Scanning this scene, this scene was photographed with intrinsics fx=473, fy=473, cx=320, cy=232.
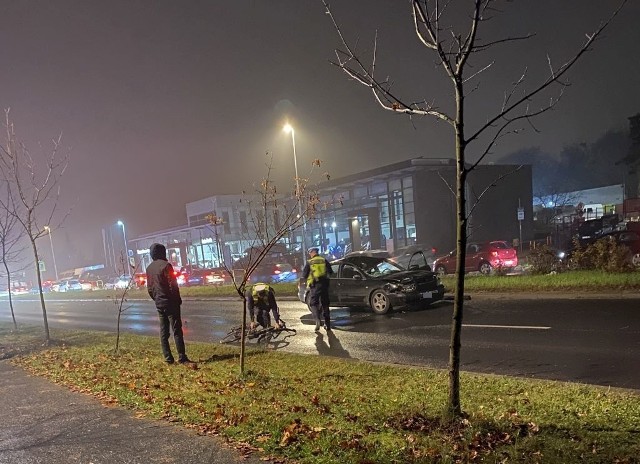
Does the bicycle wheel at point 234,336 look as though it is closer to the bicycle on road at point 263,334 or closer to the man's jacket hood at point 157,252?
the bicycle on road at point 263,334

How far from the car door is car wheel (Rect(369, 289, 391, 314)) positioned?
35 cm

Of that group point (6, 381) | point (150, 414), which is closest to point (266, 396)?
point (150, 414)

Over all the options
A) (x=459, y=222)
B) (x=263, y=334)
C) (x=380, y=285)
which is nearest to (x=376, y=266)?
(x=380, y=285)

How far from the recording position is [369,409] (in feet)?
15.8

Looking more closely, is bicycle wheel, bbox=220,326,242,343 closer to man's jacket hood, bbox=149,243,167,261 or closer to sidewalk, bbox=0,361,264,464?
man's jacket hood, bbox=149,243,167,261

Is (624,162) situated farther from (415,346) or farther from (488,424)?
(488,424)

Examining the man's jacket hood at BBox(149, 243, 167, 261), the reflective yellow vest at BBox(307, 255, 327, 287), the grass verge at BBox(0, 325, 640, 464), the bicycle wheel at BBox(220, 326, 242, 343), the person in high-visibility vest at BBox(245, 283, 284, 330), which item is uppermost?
the man's jacket hood at BBox(149, 243, 167, 261)

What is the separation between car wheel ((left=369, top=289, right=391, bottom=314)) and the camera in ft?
42.2

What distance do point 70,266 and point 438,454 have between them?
9332 centimetres

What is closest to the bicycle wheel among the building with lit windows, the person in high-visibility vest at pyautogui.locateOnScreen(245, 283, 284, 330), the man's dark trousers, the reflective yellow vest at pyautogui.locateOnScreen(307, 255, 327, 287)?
the person in high-visibility vest at pyautogui.locateOnScreen(245, 283, 284, 330)

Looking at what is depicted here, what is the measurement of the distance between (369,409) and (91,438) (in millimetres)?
2763

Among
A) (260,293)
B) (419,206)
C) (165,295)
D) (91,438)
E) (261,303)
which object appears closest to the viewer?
(91,438)

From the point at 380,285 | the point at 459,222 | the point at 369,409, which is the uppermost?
the point at 459,222

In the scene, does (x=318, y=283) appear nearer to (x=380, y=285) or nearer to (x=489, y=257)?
(x=380, y=285)
